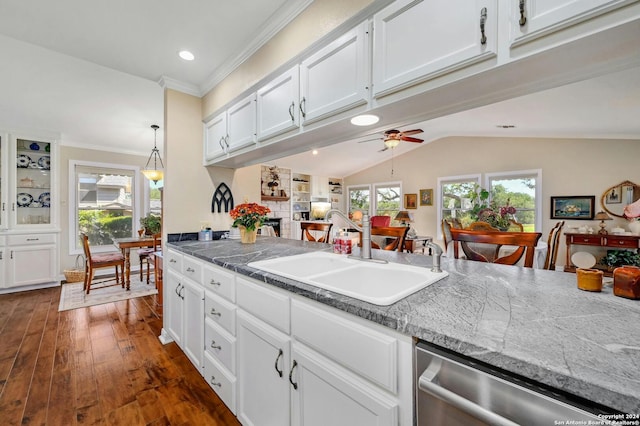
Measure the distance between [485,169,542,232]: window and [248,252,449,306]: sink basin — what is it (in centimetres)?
543

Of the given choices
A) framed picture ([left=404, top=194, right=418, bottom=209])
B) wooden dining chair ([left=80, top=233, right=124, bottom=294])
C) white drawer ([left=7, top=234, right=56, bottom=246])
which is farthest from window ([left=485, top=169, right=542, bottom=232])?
white drawer ([left=7, top=234, right=56, bottom=246])

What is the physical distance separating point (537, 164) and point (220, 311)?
631 centimetres

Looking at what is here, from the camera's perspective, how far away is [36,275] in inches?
158

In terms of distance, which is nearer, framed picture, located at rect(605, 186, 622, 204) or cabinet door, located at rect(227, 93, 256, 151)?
cabinet door, located at rect(227, 93, 256, 151)

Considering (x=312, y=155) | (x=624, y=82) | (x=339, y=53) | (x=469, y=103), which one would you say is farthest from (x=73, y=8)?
(x=312, y=155)

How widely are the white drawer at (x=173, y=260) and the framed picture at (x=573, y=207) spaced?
20.9 feet

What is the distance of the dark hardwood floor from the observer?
1.60m

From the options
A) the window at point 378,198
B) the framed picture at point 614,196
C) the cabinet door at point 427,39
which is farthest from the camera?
the window at point 378,198

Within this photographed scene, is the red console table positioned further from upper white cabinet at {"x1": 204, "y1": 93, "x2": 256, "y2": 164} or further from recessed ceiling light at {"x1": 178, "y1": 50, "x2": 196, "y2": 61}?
recessed ceiling light at {"x1": 178, "y1": 50, "x2": 196, "y2": 61}

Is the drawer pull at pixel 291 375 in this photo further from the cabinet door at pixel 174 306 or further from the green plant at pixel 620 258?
the green plant at pixel 620 258

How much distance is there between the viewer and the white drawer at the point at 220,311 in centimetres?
149

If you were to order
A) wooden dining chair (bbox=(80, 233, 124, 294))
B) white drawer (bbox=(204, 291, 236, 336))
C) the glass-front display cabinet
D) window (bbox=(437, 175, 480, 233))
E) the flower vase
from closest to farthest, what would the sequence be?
white drawer (bbox=(204, 291, 236, 336)), the flower vase, wooden dining chair (bbox=(80, 233, 124, 294)), the glass-front display cabinet, window (bbox=(437, 175, 480, 233))

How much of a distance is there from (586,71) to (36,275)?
6286mm

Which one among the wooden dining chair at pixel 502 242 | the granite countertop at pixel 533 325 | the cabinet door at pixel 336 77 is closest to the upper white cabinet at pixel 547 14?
the cabinet door at pixel 336 77
